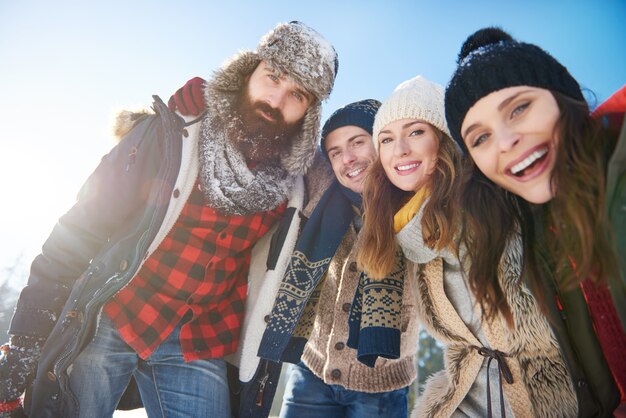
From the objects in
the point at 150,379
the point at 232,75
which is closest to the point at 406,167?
the point at 232,75

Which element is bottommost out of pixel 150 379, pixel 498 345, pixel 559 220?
pixel 150 379

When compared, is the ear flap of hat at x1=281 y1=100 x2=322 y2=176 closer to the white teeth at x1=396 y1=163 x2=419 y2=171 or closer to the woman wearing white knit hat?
the woman wearing white knit hat

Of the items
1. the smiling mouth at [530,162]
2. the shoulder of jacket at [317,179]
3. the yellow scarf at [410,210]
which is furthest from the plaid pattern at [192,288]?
the smiling mouth at [530,162]

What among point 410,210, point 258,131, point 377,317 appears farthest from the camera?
point 258,131

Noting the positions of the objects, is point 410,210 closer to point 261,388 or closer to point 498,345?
point 498,345

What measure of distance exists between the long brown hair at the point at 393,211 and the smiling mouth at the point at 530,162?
0.47 metres

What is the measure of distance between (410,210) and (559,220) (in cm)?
97

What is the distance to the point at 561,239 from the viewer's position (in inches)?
65.3

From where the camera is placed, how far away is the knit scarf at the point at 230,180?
274cm

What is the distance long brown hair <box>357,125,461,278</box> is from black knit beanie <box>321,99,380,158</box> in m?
0.47

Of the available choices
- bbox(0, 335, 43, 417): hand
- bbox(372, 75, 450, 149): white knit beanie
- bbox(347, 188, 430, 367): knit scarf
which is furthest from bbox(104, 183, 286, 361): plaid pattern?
bbox(372, 75, 450, 149): white knit beanie

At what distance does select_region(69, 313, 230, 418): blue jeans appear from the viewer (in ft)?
7.93

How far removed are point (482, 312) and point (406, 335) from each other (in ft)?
3.25

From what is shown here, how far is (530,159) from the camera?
1763 millimetres
